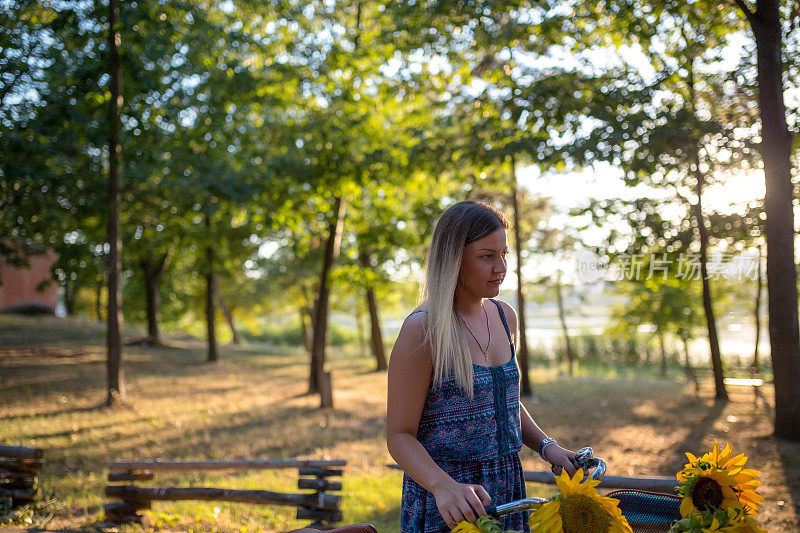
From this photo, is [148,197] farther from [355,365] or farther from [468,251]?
[355,365]

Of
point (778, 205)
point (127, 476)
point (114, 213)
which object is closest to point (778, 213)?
point (778, 205)

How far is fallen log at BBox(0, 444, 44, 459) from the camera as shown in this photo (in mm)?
6266

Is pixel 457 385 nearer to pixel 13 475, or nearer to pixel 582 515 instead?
pixel 582 515

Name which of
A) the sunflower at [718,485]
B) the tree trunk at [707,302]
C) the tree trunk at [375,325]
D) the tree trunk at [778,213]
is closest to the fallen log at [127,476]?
the sunflower at [718,485]

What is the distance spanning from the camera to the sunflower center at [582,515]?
1.76m

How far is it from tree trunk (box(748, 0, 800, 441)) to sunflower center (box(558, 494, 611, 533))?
7.88 m

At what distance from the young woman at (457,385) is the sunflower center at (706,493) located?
0.53 m

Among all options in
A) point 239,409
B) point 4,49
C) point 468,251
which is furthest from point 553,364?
point 468,251

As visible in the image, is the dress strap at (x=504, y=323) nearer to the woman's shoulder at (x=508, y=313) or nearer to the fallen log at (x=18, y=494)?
the woman's shoulder at (x=508, y=313)

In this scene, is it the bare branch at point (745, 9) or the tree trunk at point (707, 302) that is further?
the tree trunk at point (707, 302)

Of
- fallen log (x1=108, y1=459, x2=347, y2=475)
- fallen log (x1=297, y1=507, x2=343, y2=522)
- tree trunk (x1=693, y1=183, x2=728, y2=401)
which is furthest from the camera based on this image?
tree trunk (x1=693, y1=183, x2=728, y2=401)

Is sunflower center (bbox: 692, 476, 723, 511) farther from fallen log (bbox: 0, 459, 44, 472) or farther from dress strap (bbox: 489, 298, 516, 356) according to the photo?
fallen log (bbox: 0, 459, 44, 472)

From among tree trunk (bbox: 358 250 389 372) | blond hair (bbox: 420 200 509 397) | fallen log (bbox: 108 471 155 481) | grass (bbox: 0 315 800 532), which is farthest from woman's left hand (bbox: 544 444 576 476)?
tree trunk (bbox: 358 250 389 372)

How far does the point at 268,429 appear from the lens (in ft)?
38.7
